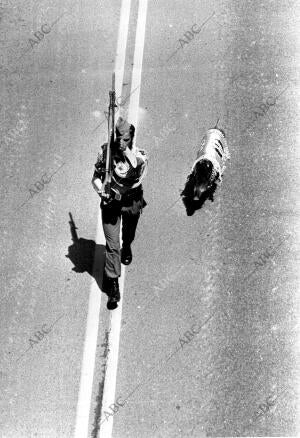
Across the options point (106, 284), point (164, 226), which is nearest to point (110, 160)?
point (164, 226)

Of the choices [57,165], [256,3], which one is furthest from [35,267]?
[256,3]

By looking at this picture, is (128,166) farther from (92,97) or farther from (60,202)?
(92,97)

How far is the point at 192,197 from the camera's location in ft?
31.7

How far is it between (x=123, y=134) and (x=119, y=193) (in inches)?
28.6

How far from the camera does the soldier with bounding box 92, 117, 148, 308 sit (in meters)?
8.02

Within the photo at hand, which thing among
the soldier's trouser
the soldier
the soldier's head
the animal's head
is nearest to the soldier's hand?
the soldier

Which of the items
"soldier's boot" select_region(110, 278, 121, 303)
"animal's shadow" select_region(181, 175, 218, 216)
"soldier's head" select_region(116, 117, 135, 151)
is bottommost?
"soldier's boot" select_region(110, 278, 121, 303)

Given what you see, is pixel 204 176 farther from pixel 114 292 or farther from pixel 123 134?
pixel 114 292

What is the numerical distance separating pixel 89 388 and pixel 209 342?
5.17 feet

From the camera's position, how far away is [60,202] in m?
9.64

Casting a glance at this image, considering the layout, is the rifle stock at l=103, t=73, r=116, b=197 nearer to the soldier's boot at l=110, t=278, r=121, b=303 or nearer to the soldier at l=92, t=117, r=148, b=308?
the soldier at l=92, t=117, r=148, b=308

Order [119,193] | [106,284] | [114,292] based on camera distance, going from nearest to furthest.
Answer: [119,193], [114,292], [106,284]

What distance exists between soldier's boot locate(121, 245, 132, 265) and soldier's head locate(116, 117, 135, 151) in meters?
1.63

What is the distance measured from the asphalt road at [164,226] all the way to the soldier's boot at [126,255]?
0.51 ft
